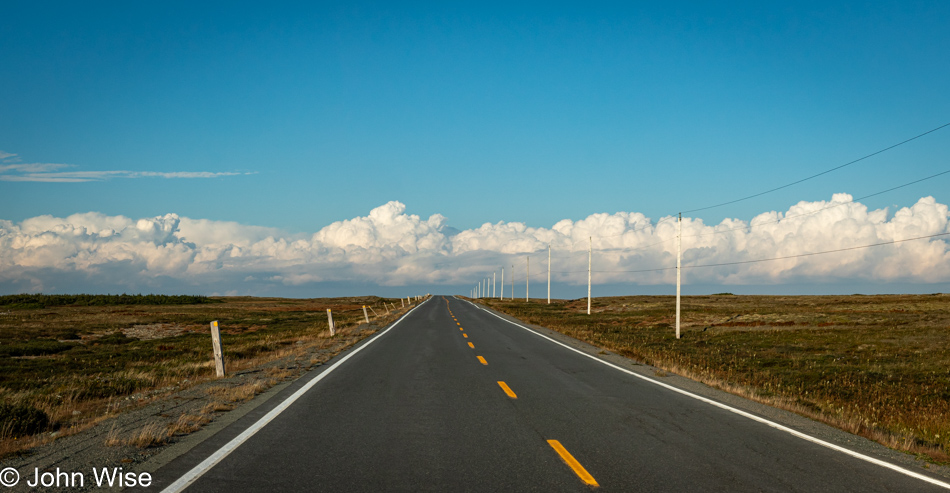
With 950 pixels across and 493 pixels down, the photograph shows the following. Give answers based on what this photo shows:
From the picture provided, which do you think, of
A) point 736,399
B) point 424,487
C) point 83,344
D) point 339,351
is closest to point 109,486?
point 424,487

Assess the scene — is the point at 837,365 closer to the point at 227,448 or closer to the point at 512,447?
the point at 512,447

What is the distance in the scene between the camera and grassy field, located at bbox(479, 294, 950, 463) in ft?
35.4

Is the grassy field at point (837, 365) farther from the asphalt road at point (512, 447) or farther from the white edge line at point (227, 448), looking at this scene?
the white edge line at point (227, 448)

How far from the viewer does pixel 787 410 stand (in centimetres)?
1084

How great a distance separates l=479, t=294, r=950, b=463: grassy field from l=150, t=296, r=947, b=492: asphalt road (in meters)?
2.12

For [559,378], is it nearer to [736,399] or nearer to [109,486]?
[736,399]

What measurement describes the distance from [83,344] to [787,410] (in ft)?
126

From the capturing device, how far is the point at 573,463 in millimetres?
6410

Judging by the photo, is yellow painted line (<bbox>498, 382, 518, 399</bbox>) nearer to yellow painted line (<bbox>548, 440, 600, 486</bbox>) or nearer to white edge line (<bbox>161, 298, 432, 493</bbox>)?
yellow painted line (<bbox>548, 440, 600, 486</bbox>)

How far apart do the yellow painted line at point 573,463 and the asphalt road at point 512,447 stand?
0.02m

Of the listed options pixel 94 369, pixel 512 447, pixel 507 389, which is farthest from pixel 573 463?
pixel 94 369

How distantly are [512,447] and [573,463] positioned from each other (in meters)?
0.93

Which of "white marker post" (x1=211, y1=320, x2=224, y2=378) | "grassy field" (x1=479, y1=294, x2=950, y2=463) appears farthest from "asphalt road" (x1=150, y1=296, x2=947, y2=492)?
"white marker post" (x1=211, y1=320, x2=224, y2=378)

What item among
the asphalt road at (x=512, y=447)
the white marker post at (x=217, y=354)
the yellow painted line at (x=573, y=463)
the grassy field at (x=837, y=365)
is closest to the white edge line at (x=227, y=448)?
the asphalt road at (x=512, y=447)
